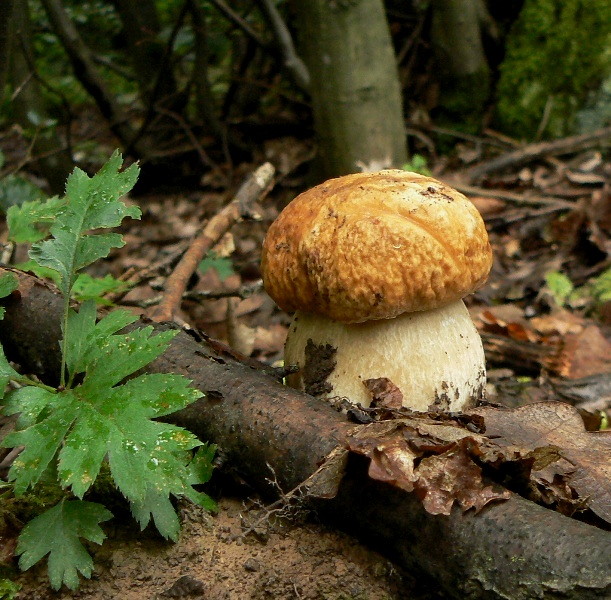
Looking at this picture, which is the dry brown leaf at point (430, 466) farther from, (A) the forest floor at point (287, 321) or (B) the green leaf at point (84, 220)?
(B) the green leaf at point (84, 220)

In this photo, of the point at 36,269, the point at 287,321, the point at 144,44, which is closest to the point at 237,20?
the point at 144,44

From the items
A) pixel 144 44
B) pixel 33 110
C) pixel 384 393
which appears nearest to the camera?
pixel 384 393

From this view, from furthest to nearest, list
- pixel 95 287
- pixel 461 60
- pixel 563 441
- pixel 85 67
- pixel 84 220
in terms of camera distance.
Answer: pixel 461 60 < pixel 85 67 < pixel 95 287 < pixel 563 441 < pixel 84 220

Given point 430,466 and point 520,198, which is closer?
point 430,466

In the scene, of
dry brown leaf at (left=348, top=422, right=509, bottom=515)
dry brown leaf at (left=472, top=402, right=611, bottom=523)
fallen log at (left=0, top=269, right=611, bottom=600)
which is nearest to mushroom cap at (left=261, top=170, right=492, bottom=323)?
fallen log at (left=0, top=269, right=611, bottom=600)

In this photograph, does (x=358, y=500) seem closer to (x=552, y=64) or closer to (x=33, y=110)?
(x=33, y=110)

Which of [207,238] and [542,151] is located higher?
[207,238]

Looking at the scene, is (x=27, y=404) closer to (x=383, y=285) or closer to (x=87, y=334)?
(x=87, y=334)

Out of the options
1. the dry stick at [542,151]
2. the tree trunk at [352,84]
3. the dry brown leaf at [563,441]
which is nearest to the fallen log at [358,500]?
the dry brown leaf at [563,441]

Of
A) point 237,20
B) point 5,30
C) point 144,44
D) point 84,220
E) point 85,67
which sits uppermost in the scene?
point 5,30
